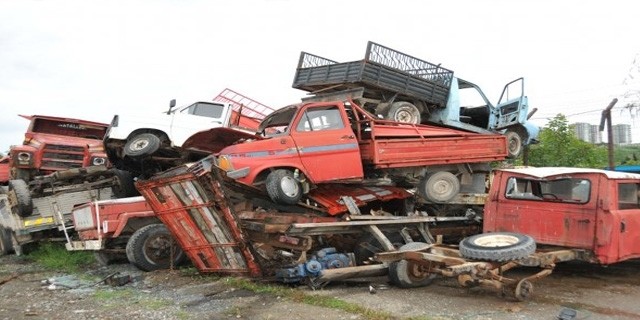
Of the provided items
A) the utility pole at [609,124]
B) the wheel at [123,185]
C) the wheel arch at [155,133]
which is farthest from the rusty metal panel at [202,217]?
the utility pole at [609,124]

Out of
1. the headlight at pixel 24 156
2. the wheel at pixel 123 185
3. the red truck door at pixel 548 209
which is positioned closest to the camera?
the red truck door at pixel 548 209

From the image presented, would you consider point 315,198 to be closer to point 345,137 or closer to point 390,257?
point 345,137

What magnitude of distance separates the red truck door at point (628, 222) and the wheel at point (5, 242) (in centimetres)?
1169

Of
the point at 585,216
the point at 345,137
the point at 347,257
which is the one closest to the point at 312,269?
the point at 347,257

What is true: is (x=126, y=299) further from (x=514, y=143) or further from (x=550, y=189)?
(x=514, y=143)

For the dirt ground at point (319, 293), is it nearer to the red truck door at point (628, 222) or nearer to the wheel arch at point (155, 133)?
the red truck door at point (628, 222)

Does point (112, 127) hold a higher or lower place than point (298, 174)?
higher

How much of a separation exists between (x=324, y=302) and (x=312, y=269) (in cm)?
71

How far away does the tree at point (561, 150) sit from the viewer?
19016 millimetres

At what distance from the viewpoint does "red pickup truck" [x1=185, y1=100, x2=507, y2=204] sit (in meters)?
7.75

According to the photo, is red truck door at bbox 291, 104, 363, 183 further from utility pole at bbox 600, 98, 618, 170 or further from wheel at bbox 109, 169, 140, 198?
utility pole at bbox 600, 98, 618, 170

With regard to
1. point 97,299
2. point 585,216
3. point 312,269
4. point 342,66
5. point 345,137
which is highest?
point 342,66

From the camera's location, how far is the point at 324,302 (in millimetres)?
6242

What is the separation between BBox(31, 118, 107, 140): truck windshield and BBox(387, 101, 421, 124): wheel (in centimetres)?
756
